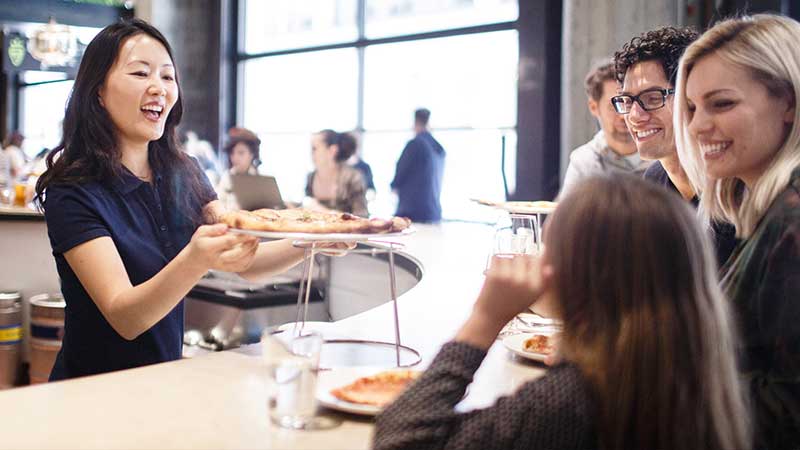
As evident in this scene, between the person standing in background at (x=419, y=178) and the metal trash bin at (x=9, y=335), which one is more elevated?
the person standing in background at (x=419, y=178)

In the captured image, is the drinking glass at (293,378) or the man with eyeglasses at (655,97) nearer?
the drinking glass at (293,378)

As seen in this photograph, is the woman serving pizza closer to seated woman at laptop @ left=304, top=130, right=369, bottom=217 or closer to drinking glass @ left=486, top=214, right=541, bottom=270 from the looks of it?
drinking glass @ left=486, top=214, right=541, bottom=270

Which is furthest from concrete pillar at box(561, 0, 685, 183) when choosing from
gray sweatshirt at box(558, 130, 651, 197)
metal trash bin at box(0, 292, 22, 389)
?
metal trash bin at box(0, 292, 22, 389)

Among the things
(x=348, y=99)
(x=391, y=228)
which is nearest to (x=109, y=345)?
(x=391, y=228)

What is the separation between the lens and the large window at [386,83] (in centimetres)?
712

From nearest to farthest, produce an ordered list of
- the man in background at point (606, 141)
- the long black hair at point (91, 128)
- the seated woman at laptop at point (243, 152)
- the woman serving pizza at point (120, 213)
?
the woman serving pizza at point (120, 213) < the long black hair at point (91, 128) < the man in background at point (606, 141) < the seated woman at laptop at point (243, 152)

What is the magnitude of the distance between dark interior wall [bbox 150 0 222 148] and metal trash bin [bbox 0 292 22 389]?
5.80 m

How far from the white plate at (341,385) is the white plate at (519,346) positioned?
0.99 ft

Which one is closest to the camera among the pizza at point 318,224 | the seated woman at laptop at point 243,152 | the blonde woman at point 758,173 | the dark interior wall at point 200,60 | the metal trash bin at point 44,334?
the blonde woman at point 758,173

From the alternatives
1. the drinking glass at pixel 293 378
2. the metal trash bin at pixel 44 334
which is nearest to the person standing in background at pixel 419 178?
the metal trash bin at pixel 44 334

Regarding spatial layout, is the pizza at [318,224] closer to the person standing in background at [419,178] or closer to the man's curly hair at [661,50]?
the man's curly hair at [661,50]

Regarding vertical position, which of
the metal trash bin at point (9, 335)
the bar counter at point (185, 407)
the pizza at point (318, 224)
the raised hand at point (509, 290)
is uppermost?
the pizza at point (318, 224)

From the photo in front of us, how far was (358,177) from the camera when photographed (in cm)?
538

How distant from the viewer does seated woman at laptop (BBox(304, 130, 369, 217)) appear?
532 cm
